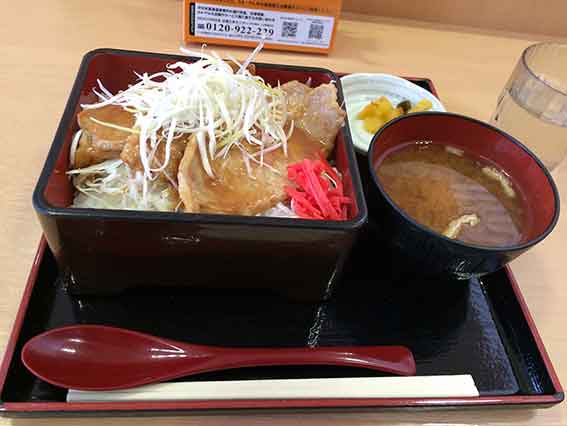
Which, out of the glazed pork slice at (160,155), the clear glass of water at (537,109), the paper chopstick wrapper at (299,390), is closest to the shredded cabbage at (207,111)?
the glazed pork slice at (160,155)

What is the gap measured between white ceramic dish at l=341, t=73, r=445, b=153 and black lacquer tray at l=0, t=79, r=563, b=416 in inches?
23.3

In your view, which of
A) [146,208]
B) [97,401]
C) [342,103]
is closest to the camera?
[97,401]

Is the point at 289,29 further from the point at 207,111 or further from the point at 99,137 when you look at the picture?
the point at 99,137

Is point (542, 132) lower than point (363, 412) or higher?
higher

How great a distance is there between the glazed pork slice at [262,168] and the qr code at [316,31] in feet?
1.82

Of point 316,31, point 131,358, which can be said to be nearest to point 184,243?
point 131,358

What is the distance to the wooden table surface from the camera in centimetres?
92

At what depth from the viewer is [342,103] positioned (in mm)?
1128

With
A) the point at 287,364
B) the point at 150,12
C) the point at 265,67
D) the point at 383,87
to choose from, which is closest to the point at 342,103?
the point at 265,67

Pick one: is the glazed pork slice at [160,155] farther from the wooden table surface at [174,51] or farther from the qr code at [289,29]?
the qr code at [289,29]

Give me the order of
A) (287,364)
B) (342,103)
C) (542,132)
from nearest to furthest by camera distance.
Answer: (287,364) < (342,103) < (542,132)

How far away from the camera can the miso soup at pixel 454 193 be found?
3.46 ft

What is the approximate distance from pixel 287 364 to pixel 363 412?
0.52 ft

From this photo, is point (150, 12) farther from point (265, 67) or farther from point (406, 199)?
point (406, 199)
